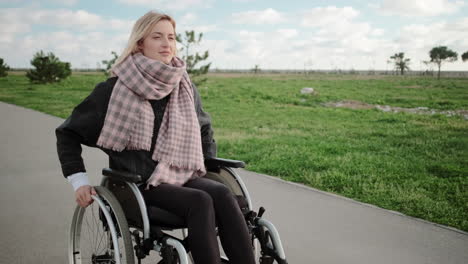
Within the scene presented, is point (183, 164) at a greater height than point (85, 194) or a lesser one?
greater

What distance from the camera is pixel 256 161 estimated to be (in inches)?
273

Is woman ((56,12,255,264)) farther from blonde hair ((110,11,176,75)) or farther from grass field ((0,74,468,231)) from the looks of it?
grass field ((0,74,468,231))

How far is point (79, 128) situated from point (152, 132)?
0.39 m

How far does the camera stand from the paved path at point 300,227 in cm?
341

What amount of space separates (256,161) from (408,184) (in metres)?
2.30

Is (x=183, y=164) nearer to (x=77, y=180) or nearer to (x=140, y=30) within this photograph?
(x=77, y=180)

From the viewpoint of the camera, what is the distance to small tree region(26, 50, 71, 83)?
119 feet

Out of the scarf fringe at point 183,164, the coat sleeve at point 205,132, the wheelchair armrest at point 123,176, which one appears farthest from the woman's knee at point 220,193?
the coat sleeve at point 205,132

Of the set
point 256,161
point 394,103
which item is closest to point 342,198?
point 256,161

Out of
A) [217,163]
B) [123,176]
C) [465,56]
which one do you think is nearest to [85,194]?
[123,176]

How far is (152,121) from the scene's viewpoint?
2559 mm

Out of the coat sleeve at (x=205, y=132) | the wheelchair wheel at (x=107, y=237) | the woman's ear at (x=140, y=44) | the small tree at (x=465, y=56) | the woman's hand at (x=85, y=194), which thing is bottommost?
the wheelchair wheel at (x=107, y=237)

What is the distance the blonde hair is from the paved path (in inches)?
65.2

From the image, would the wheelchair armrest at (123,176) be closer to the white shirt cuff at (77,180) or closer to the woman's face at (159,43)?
the white shirt cuff at (77,180)
